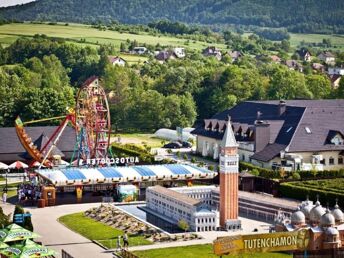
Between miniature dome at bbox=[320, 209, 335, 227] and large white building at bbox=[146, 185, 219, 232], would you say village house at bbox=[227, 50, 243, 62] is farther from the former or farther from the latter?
miniature dome at bbox=[320, 209, 335, 227]

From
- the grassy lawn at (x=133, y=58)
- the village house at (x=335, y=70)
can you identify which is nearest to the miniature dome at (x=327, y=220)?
the village house at (x=335, y=70)

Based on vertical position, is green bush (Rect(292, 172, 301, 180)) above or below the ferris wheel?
below

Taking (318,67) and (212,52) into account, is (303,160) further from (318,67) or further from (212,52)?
(212,52)

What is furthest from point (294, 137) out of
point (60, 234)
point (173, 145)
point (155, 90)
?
point (155, 90)

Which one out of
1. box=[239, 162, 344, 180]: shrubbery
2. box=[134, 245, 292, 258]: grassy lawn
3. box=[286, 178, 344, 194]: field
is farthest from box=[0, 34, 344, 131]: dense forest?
box=[134, 245, 292, 258]: grassy lawn

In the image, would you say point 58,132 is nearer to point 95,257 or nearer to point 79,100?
point 79,100

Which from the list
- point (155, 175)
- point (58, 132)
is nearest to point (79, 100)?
point (58, 132)
